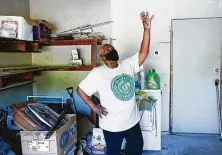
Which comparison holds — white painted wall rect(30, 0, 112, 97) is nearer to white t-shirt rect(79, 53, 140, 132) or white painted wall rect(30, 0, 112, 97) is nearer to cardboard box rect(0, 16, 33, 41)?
cardboard box rect(0, 16, 33, 41)

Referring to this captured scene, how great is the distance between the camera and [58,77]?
3.50m

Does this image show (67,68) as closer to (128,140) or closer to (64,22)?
(64,22)

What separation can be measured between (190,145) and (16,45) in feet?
8.12

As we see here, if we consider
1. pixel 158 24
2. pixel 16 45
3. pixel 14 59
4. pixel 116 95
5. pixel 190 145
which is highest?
pixel 158 24

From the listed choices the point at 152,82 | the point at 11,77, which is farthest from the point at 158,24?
the point at 11,77

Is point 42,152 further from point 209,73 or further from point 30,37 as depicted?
point 209,73

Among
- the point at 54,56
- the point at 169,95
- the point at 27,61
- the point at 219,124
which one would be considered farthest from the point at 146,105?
the point at 27,61

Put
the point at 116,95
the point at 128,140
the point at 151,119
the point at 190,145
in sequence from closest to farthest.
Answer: the point at 116,95
the point at 128,140
the point at 151,119
the point at 190,145

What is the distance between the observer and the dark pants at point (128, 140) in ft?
6.57

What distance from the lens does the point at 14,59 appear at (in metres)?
3.06

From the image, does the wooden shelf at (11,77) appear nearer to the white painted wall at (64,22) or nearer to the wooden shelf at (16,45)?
the wooden shelf at (16,45)

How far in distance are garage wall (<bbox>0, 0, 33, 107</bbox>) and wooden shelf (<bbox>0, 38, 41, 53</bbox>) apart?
302 mm

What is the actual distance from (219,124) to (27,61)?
2.91 meters

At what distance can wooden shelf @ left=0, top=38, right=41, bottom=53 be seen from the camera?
2239 millimetres
